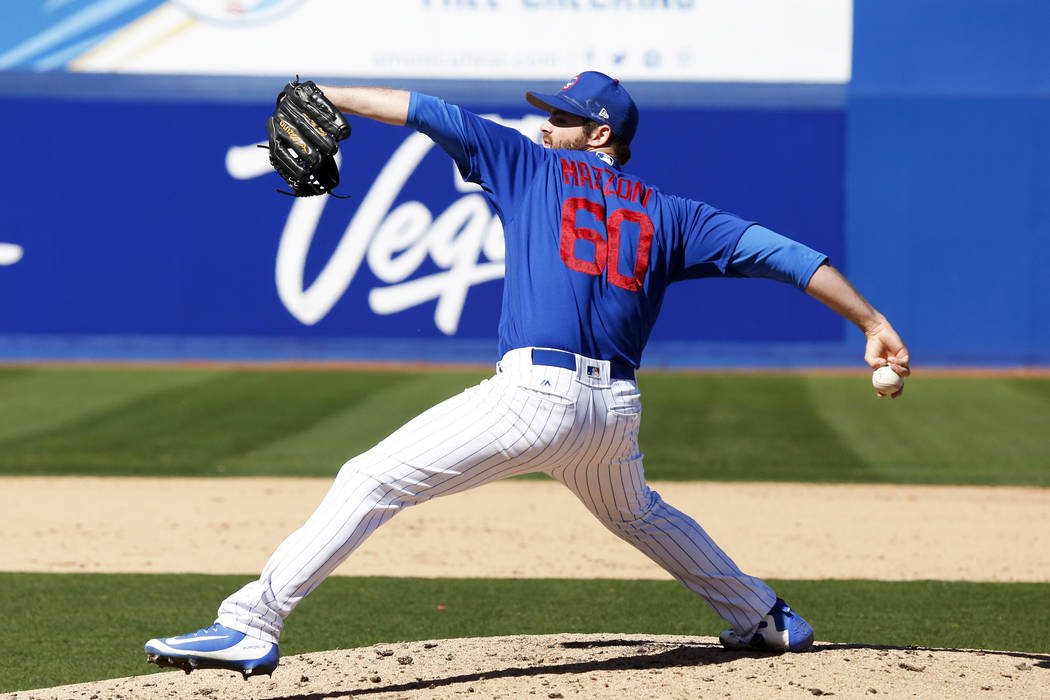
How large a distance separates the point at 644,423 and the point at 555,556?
441 centimetres

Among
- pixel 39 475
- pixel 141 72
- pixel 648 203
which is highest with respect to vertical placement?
pixel 141 72

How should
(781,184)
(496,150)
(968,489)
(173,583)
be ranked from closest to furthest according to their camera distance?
1. (496,150)
2. (173,583)
3. (968,489)
4. (781,184)

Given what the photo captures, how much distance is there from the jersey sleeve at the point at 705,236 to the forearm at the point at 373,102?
79cm

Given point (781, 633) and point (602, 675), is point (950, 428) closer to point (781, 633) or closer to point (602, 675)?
point (781, 633)

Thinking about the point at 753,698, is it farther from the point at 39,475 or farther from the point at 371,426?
the point at 371,426

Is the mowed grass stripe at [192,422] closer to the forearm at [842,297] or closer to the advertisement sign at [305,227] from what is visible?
the advertisement sign at [305,227]

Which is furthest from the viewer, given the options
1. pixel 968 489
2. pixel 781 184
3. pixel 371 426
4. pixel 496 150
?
pixel 781 184

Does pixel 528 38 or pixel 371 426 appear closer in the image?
pixel 371 426

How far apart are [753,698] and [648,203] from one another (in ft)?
4.49

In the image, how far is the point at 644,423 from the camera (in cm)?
1111

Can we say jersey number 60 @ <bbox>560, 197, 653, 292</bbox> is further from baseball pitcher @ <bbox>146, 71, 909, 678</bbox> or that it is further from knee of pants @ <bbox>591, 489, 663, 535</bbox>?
knee of pants @ <bbox>591, 489, 663, 535</bbox>

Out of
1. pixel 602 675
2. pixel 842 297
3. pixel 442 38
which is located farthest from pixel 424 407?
pixel 842 297

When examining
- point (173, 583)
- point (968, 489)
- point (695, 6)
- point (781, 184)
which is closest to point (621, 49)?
point (695, 6)

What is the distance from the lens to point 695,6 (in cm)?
1509
